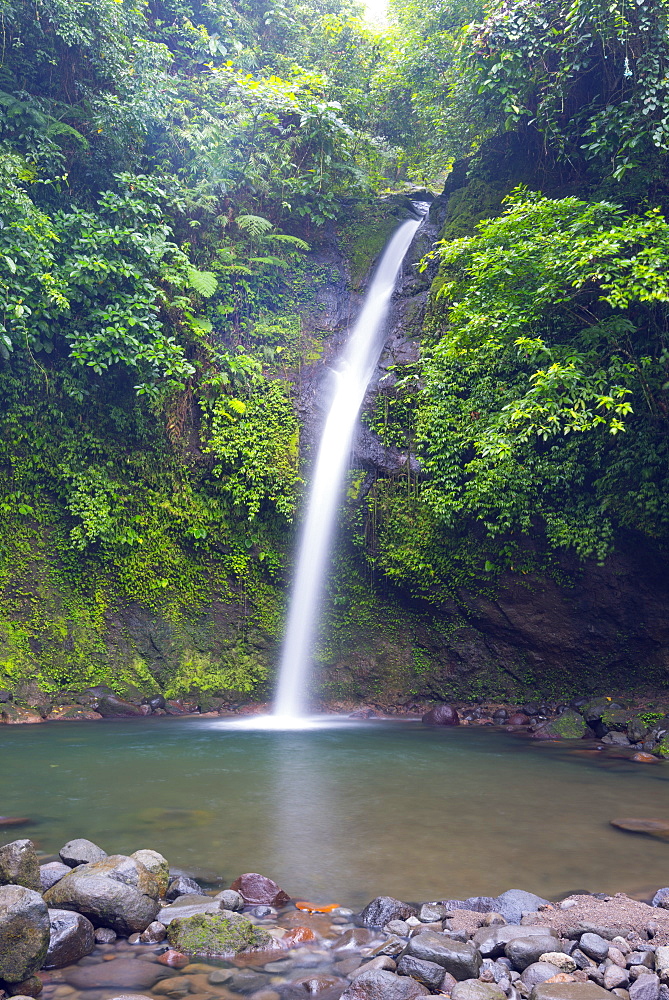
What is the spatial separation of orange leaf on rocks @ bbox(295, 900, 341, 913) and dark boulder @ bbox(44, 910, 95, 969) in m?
1.12

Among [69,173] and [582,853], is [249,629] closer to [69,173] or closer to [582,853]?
[582,853]

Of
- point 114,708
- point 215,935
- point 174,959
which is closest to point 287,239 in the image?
point 114,708

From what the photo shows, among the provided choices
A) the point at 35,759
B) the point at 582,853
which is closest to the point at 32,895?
the point at 582,853

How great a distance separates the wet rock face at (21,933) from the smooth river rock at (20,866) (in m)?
0.36

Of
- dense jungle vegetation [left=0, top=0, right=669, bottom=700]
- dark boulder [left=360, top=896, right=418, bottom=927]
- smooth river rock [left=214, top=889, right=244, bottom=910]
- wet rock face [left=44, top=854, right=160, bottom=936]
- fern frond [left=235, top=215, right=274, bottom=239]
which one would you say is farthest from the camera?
fern frond [left=235, top=215, right=274, bottom=239]

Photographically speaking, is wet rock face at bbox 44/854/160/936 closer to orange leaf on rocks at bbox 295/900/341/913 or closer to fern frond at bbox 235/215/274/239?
orange leaf on rocks at bbox 295/900/341/913

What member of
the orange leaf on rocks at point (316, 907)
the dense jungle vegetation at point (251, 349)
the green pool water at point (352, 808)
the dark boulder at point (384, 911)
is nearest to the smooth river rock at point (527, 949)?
the dark boulder at point (384, 911)

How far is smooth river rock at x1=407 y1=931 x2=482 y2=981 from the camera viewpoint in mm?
3039

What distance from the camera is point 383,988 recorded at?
2889mm

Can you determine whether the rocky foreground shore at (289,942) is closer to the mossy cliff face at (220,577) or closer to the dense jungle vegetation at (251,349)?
the dense jungle vegetation at (251,349)

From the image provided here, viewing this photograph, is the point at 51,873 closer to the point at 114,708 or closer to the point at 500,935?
the point at 500,935

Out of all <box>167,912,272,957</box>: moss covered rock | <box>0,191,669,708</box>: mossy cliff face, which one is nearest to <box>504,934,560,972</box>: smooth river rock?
<box>167,912,272,957</box>: moss covered rock

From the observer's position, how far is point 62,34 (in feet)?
35.0

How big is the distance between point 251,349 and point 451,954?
11.3 metres
